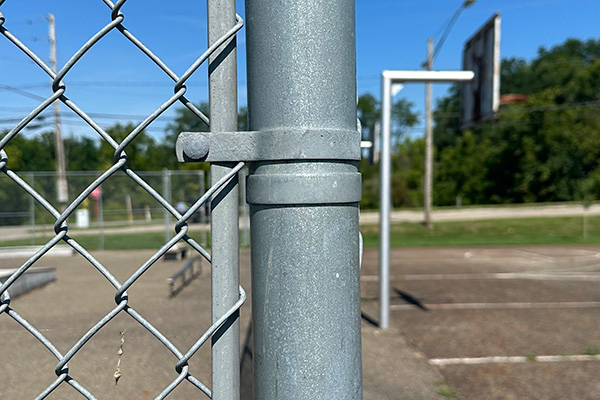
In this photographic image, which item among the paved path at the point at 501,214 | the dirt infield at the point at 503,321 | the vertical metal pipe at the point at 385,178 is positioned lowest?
the paved path at the point at 501,214

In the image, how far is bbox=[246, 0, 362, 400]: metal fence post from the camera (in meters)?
0.63

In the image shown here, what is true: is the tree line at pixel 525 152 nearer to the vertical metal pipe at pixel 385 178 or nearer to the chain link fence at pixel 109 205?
the chain link fence at pixel 109 205

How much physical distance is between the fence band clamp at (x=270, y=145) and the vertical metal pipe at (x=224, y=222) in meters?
0.02

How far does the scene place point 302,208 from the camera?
2.07 feet

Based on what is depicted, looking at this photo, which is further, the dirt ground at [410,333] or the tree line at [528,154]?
the tree line at [528,154]

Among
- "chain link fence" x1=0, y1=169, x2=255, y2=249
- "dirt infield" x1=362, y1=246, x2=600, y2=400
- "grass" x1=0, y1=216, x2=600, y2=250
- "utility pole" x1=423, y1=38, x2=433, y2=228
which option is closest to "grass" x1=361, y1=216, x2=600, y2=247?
"grass" x1=0, y1=216, x2=600, y2=250

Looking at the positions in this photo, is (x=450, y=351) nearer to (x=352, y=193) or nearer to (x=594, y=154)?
(x=352, y=193)

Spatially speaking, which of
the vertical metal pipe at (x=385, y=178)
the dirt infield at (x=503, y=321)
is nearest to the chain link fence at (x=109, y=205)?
the dirt infield at (x=503, y=321)

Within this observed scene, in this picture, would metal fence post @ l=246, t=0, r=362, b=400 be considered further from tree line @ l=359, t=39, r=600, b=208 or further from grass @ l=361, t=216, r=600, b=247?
tree line @ l=359, t=39, r=600, b=208

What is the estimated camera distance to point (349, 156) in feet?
2.14

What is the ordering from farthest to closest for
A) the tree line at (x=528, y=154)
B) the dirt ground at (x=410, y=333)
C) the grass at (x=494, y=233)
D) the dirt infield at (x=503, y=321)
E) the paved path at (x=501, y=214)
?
1. the tree line at (x=528, y=154)
2. the paved path at (x=501, y=214)
3. the grass at (x=494, y=233)
4. the dirt infield at (x=503, y=321)
5. the dirt ground at (x=410, y=333)

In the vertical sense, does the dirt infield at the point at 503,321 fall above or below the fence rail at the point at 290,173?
below

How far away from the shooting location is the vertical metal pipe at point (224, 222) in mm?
682

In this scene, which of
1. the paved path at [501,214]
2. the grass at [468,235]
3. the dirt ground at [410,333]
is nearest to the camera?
the dirt ground at [410,333]
